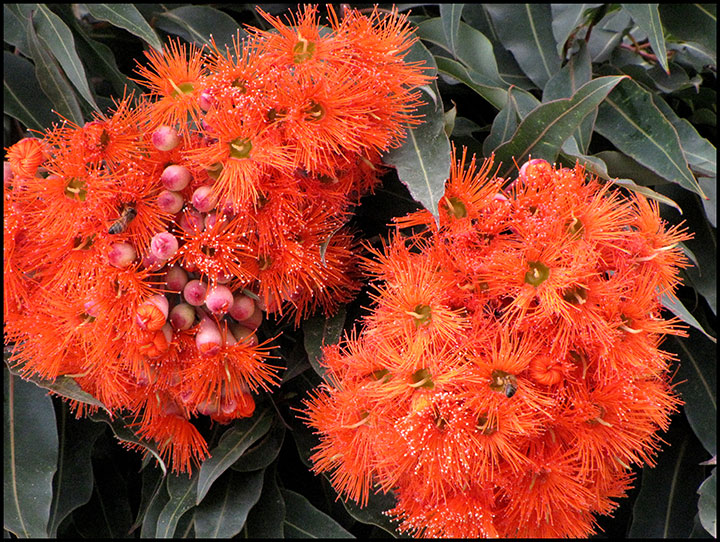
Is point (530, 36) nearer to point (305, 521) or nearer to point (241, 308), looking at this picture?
point (241, 308)

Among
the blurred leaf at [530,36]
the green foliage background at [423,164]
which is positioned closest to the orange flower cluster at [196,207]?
the green foliage background at [423,164]

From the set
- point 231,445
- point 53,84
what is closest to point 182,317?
point 231,445

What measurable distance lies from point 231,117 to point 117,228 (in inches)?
8.8

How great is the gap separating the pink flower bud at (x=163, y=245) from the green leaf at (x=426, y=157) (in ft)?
1.11

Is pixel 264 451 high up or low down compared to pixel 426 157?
down

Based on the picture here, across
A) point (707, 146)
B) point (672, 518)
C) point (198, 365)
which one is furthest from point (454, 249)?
point (672, 518)

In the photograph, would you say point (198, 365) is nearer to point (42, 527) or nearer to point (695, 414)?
point (42, 527)

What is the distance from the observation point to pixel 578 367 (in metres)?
0.94

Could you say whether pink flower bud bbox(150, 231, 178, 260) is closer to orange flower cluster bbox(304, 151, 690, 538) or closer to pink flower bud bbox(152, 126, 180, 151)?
pink flower bud bbox(152, 126, 180, 151)

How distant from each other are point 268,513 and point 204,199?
690mm

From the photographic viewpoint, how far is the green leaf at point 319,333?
112 cm

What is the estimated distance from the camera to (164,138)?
0.97 m

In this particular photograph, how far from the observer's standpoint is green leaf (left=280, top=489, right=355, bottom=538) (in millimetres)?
1297

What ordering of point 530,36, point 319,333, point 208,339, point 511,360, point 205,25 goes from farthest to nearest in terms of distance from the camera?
point 530,36
point 205,25
point 319,333
point 208,339
point 511,360
